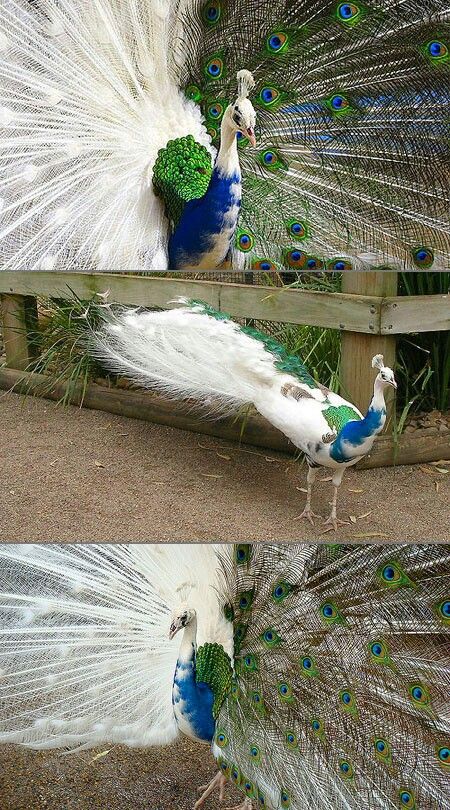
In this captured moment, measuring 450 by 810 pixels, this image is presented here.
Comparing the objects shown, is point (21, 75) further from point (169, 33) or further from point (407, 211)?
point (407, 211)

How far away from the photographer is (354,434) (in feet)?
5.53

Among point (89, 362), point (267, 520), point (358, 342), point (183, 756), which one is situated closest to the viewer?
point (183, 756)

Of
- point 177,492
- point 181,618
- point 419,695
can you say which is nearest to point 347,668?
point 419,695

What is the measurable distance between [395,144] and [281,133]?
13 cm

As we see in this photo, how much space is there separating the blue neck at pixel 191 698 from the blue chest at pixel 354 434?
22.9 inches

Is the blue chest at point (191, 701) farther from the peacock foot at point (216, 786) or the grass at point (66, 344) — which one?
the grass at point (66, 344)

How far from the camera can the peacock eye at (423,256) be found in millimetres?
1031

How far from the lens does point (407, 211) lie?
104 cm

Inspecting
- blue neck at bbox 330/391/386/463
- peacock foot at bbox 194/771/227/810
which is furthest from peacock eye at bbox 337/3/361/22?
peacock foot at bbox 194/771/227/810

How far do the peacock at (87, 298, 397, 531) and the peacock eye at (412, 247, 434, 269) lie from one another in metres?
0.58

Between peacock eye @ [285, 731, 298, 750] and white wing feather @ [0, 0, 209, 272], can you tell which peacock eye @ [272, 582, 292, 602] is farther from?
white wing feather @ [0, 0, 209, 272]

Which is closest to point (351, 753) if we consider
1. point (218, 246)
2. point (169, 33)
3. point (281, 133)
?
point (218, 246)

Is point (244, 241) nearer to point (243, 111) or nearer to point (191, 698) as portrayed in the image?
point (243, 111)

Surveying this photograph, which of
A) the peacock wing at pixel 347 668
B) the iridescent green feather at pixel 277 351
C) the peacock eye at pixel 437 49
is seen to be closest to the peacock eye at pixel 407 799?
the peacock wing at pixel 347 668
